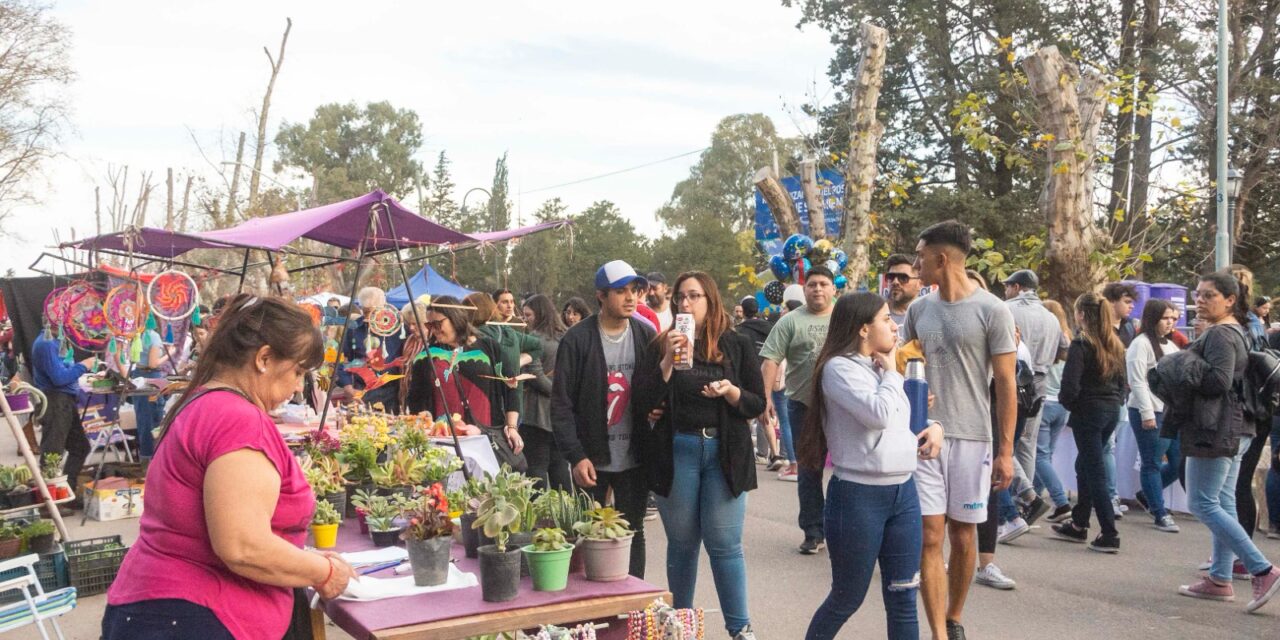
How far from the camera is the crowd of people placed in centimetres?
257

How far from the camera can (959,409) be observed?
485cm

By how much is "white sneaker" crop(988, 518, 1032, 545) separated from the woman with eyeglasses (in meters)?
3.53

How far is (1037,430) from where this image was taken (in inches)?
306

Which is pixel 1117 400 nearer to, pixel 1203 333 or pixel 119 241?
pixel 1203 333

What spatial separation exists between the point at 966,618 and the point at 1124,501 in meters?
4.15

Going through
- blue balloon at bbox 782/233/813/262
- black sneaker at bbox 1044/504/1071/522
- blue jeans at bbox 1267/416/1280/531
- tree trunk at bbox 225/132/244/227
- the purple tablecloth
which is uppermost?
tree trunk at bbox 225/132/244/227

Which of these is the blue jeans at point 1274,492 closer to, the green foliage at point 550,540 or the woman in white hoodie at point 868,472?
the woman in white hoodie at point 868,472

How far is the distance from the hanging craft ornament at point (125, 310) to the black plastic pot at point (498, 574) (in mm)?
6073

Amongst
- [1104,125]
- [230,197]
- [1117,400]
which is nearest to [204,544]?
[1117,400]

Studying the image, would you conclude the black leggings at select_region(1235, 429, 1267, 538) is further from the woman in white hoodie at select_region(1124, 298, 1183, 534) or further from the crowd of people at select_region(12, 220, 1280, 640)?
the woman in white hoodie at select_region(1124, 298, 1183, 534)

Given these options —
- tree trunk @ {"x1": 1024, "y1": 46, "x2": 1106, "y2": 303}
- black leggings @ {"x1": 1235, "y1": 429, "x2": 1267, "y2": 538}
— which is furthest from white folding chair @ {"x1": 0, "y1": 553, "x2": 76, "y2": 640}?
tree trunk @ {"x1": 1024, "y1": 46, "x2": 1106, "y2": 303}

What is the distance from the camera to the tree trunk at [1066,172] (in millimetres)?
11398

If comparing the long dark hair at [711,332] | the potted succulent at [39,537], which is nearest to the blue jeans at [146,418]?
the potted succulent at [39,537]

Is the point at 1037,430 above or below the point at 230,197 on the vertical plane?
below
